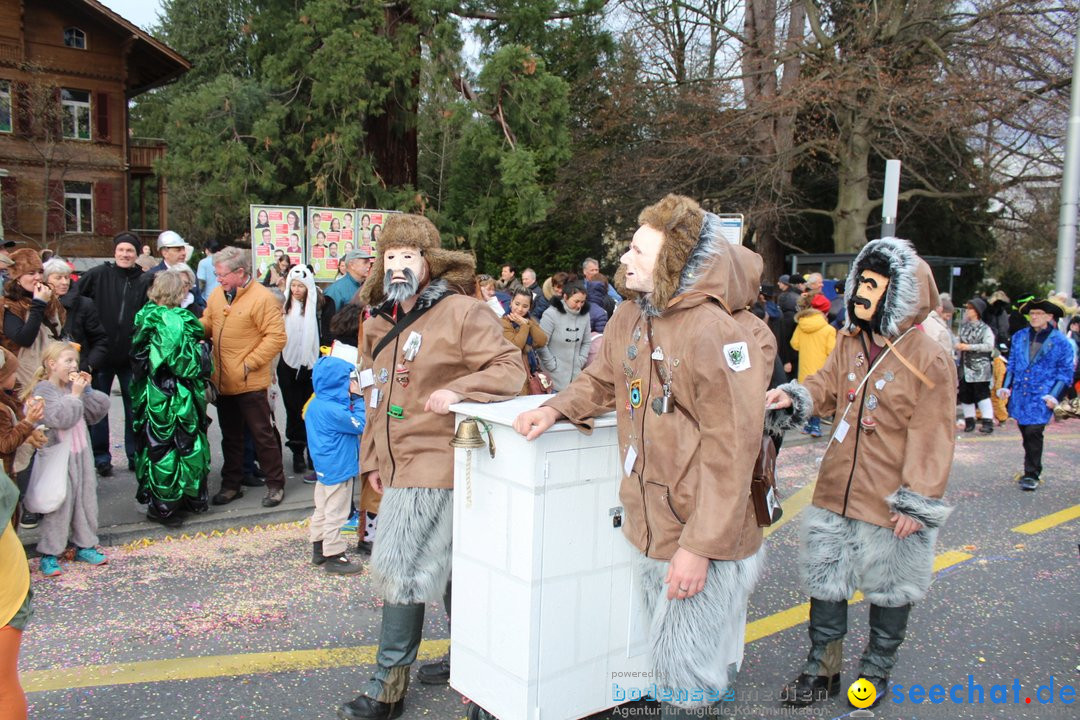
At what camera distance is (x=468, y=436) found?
9.78 feet

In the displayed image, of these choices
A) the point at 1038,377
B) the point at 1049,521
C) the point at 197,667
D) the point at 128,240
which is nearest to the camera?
the point at 197,667

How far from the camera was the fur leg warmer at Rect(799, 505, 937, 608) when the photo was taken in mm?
3480

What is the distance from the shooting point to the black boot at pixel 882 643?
3541mm

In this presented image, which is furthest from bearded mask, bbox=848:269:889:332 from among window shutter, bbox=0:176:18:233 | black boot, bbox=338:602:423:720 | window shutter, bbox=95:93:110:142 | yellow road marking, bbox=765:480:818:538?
window shutter, bbox=95:93:110:142

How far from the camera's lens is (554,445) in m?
2.90

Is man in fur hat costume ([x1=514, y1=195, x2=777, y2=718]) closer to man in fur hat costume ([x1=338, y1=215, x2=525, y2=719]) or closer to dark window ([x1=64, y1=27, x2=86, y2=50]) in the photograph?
man in fur hat costume ([x1=338, y1=215, x2=525, y2=719])

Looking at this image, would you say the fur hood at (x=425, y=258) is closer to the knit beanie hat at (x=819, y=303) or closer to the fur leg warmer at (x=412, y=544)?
the fur leg warmer at (x=412, y=544)

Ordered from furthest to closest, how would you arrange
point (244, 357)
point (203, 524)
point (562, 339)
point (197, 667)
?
point (562, 339) < point (244, 357) < point (203, 524) < point (197, 667)

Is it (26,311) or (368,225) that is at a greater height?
(368,225)

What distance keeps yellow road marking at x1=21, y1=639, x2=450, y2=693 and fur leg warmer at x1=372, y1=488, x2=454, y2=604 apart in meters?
0.88

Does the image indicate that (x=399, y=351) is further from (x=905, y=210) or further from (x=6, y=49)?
(x=6, y=49)

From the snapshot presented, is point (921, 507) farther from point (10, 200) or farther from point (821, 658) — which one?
point (10, 200)

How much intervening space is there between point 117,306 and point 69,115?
2659cm

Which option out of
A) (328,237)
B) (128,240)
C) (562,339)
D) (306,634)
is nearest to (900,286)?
(306,634)
